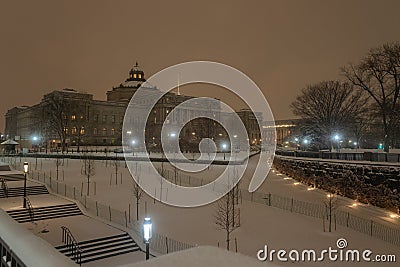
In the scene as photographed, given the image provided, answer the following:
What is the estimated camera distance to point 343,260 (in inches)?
674

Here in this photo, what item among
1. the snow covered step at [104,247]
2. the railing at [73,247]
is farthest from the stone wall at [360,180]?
the railing at [73,247]

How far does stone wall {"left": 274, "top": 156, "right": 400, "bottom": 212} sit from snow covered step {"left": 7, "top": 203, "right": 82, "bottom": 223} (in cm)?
2522

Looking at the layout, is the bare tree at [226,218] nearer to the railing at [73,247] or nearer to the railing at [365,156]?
the railing at [73,247]

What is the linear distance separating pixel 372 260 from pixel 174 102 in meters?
107

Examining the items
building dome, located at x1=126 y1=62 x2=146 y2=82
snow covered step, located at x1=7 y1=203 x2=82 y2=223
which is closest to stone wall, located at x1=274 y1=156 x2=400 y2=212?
snow covered step, located at x1=7 y1=203 x2=82 y2=223

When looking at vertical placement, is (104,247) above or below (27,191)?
below

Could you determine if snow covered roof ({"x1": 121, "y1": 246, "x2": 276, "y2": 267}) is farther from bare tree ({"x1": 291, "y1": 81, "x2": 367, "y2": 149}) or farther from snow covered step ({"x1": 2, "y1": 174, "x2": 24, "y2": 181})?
bare tree ({"x1": 291, "y1": 81, "x2": 367, "y2": 149})

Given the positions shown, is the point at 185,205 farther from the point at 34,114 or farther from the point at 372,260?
the point at 34,114

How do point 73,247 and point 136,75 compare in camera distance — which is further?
point 136,75

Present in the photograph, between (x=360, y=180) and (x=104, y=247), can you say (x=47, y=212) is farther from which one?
(x=360, y=180)

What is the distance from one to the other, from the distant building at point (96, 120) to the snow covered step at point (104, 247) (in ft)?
190

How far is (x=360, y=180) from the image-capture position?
112 ft

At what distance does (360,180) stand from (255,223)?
658 inches

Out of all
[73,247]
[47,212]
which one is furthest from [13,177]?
[73,247]
